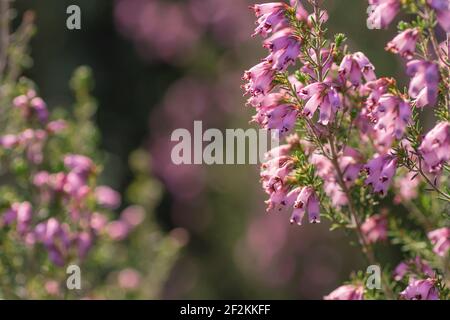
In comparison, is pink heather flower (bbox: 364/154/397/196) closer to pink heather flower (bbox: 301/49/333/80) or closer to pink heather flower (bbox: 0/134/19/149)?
pink heather flower (bbox: 301/49/333/80)

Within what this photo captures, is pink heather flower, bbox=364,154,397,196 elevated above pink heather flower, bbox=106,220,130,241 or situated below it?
above

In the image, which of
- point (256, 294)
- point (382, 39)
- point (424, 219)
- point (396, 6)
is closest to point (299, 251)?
point (256, 294)

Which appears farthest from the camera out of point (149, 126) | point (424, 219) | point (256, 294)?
point (149, 126)

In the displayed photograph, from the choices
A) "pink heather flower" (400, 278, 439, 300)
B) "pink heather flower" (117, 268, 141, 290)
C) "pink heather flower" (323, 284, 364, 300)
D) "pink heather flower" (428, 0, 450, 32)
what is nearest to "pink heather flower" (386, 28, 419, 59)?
"pink heather flower" (428, 0, 450, 32)

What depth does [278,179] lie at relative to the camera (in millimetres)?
3426

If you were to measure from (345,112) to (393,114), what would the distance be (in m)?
0.61

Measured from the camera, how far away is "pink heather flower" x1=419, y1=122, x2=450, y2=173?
10.0 ft

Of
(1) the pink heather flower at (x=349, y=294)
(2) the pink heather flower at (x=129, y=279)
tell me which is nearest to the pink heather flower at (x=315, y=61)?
(1) the pink heather flower at (x=349, y=294)

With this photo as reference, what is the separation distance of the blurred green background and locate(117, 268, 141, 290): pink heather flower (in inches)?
113

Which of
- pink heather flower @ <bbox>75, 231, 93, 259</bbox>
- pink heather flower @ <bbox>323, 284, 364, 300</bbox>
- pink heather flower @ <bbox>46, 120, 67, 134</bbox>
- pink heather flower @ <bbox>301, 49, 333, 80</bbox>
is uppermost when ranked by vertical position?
pink heather flower @ <bbox>301, 49, 333, 80</bbox>

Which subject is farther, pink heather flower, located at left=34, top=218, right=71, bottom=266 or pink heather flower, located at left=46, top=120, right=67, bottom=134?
pink heather flower, located at left=46, top=120, right=67, bottom=134

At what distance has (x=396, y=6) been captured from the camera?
310cm
